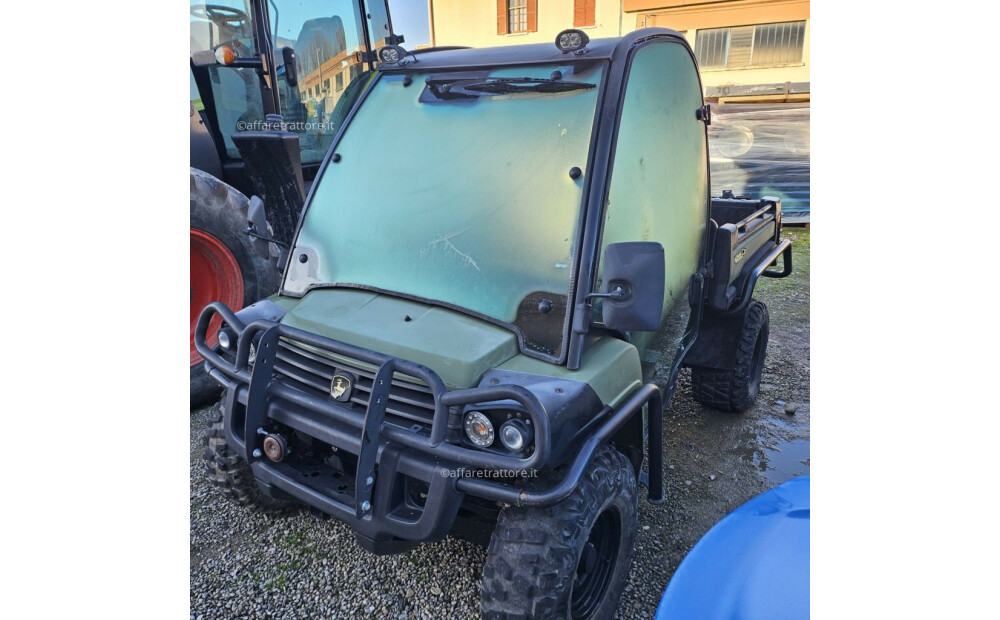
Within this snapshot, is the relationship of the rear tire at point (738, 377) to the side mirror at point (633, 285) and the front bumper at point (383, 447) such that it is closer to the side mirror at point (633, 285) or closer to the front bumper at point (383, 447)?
the front bumper at point (383, 447)

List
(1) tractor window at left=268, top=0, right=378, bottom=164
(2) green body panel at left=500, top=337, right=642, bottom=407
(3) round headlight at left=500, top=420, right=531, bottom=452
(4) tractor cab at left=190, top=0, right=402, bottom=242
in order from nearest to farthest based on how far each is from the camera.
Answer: (3) round headlight at left=500, top=420, right=531, bottom=452, (2) green body panel at left=500, top=337, right=642, bottom=407, (4) tractor cab at left=190, top=0, right=402, bottom=242, (1) tractor window at left=268, top=0, right=378, bottom=164

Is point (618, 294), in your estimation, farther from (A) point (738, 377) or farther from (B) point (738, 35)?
(B) point (738, 35)

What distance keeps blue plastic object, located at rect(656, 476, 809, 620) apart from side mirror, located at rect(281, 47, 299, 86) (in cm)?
425

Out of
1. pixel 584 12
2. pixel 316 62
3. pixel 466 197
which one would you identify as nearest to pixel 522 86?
pixel 466 197

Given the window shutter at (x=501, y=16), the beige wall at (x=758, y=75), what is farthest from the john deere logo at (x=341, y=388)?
the window shutter at (x=501, y=16)

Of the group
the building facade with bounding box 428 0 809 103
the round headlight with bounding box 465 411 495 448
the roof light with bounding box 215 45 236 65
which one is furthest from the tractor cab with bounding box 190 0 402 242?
the round headlight with bounding box 465 411 495 448

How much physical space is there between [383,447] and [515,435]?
43 cm

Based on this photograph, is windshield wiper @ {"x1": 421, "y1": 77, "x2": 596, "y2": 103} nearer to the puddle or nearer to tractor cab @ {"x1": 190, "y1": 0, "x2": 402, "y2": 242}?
tractor cab @ {"x1": 190, "y1": 0, "x2": 402, "y2": 242}

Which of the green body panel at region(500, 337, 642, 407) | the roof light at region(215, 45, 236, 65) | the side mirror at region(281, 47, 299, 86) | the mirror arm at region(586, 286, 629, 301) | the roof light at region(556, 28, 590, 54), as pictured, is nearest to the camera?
the mirror arm at region(586, 286, 629, 301)

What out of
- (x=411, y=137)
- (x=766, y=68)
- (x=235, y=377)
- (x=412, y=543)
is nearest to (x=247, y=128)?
(x=411, y=137)

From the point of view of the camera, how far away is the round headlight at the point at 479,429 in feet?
5.90

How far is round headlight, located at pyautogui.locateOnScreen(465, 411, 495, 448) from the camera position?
180 cm

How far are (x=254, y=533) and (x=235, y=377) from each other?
0.96 metres

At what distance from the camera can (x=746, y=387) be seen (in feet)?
12.4
